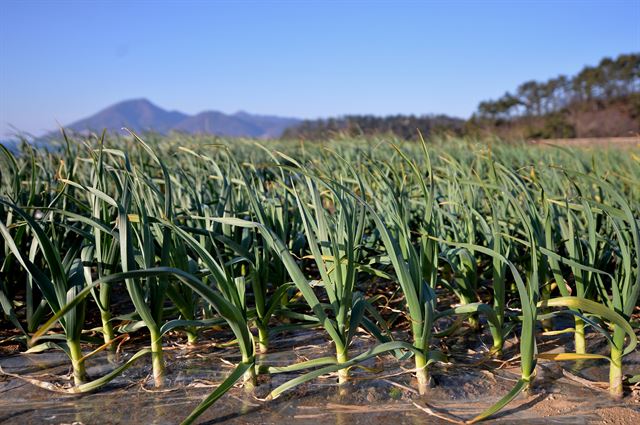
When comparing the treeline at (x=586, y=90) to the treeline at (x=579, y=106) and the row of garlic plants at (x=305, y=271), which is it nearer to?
the treeline at (x=579, y=106)

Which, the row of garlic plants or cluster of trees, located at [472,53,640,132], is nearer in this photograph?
the row of garlic plants

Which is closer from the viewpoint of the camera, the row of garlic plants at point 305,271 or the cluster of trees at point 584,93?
the row of garlic plants at point 305,271

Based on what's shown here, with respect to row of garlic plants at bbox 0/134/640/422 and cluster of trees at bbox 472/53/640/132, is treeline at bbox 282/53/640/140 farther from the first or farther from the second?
row of garlic plants at bbox 0/134/640/422

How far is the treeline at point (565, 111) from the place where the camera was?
16984 millimetres

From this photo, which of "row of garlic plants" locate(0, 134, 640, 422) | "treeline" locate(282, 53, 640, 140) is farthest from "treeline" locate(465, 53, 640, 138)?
"row of garlic plants" locate(0, 134, 640, 422)

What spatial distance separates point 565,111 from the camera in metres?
18.6

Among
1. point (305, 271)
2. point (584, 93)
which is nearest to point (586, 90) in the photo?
point (584, 93)

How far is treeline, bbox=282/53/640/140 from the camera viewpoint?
16984 millimetres

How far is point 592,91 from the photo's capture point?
19359 millimetres

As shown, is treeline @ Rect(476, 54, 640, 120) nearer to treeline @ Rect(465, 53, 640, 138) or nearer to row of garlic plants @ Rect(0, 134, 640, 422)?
treeline @ Rect(465, 53, 640, 138)

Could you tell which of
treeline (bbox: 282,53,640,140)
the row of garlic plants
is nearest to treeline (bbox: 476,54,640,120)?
treeline (bbox: 282,53,640,140)

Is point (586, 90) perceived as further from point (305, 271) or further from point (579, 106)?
point (305, 271)

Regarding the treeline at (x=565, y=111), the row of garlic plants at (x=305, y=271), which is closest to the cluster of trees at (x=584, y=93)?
the treeline at (x=565, y=111)

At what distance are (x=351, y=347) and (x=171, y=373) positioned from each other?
604mm
